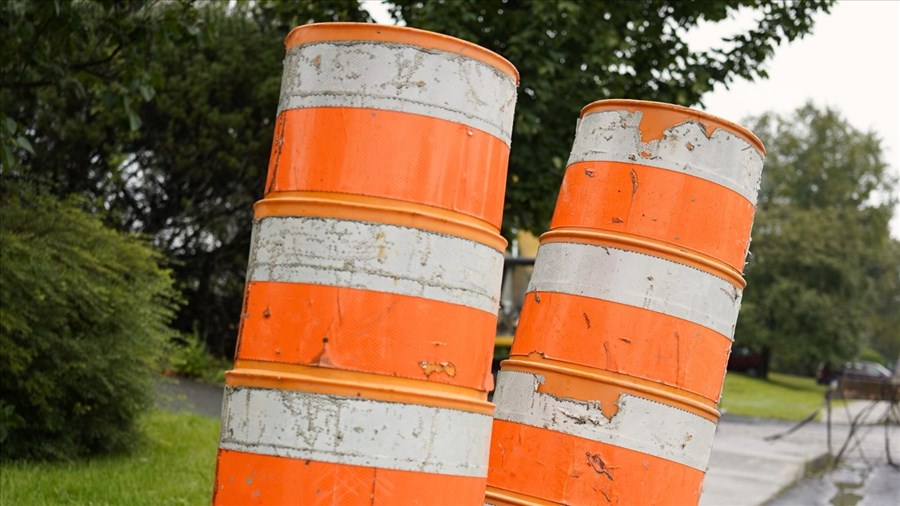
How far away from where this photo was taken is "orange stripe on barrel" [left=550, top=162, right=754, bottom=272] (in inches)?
139

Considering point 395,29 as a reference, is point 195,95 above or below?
above

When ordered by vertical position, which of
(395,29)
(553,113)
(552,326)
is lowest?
(552,326)

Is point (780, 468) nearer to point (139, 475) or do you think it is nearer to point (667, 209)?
A: point (139, 475)

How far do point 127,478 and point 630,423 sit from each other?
4.25m

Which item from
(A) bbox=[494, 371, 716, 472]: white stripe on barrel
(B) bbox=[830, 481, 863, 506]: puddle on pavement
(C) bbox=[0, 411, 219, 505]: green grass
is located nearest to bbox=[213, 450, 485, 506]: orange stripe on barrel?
(A) bbox=[494, 371, 716, 472]: white stripe on barrel

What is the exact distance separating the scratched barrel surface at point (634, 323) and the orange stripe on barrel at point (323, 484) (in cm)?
82

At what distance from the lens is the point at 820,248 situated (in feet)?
145

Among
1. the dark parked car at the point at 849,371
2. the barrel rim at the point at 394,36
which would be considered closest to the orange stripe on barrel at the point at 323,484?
the barrel rim at the point at 394,36

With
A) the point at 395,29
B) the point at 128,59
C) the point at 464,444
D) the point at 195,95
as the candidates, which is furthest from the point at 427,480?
the point at 195,95

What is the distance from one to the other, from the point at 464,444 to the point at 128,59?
521 centimetres

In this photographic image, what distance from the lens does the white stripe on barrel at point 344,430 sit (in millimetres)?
2684

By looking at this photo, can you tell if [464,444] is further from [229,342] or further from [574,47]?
[229,342]

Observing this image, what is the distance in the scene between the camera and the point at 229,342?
54.9 feet

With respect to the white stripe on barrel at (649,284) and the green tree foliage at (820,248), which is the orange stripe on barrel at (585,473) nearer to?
the white stripe on barrel at (649,284)
